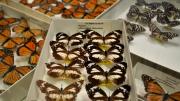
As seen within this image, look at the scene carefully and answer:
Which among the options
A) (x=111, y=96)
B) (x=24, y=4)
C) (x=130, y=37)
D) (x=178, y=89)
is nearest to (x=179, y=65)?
(x=178, y=89)

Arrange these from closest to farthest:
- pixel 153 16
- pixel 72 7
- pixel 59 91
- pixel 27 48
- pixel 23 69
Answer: pixel 59 91
pixel 23 69
pixel 27 48
pixel 153 16
pixel 72 7

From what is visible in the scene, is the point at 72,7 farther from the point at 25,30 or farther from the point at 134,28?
the point at 134,28

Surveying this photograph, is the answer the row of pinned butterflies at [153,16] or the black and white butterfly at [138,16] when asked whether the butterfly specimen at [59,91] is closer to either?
the row of pinned butterflies at [153,16]

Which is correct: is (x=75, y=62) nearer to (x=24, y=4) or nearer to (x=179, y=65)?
(x=179, y=65)

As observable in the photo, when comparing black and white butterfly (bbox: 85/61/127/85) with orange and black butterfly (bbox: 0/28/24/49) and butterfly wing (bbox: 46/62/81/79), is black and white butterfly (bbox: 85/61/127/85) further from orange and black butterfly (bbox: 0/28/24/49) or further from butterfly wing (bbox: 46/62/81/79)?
orange and black butterfly (bbox: 0/28/24/49)

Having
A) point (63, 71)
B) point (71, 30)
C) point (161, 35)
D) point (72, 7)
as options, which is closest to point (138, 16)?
point (161, 35)

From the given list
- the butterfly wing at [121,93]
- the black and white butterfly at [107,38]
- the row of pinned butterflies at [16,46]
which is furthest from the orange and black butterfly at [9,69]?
the butterfly wing at [121,93]

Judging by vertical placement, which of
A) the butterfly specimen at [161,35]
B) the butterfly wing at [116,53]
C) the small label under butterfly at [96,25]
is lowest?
the butterfly specimen at [161,35]
